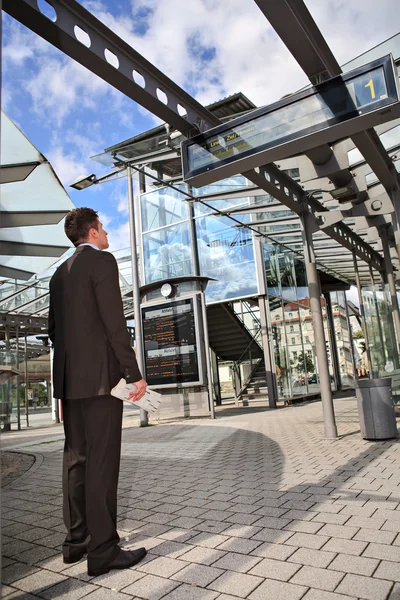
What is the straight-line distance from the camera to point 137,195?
60.4 feet

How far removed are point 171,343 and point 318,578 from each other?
1021 centimetres

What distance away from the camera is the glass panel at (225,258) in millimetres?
15523

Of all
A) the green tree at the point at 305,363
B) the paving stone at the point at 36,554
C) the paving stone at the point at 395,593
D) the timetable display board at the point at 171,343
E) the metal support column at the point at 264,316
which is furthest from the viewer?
the green tree at the point at 305,363

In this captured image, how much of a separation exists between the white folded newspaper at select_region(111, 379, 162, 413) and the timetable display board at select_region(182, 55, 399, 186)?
106 inches

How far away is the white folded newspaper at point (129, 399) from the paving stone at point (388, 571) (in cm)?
141

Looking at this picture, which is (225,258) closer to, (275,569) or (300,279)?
(300,279)

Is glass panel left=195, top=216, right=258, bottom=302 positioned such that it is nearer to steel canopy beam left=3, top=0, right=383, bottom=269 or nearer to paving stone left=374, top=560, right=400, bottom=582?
steel canopy beam left=3, top=0, right=383, bottom=269

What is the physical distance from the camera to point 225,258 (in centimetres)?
1602

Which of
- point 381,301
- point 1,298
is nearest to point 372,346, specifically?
point 381,301

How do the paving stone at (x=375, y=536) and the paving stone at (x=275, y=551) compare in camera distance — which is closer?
the paving stone at (x=275, y=551)

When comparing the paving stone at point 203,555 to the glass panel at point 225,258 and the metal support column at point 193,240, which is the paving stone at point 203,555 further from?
the metal support column at point 193,240

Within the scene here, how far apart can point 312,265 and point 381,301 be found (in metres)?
5.77

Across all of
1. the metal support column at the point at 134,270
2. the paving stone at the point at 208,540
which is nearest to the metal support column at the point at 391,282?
the metal support column at the point at 134,270

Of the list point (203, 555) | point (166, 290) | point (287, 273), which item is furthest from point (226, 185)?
point (287, 273)
